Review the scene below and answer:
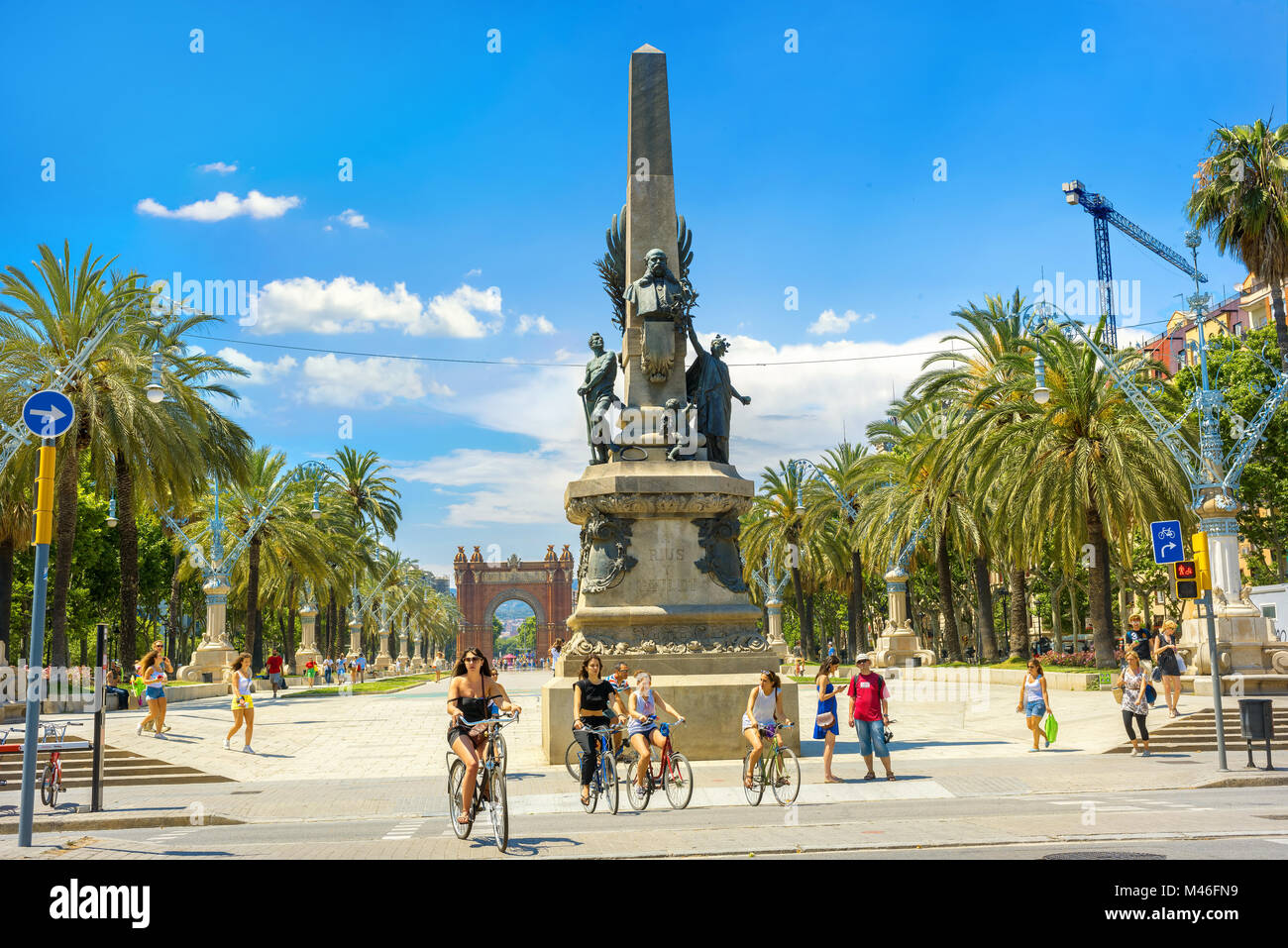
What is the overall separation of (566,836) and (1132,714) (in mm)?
10996

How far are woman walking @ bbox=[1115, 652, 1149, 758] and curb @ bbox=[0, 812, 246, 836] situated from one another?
12.9 m

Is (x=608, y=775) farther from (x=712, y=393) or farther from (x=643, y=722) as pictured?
(x=712, y=393)

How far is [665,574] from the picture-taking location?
16922mm

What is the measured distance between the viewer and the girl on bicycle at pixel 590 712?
11.8m

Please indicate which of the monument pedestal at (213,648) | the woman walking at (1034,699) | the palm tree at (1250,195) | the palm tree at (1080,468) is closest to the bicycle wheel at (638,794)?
the woman walking at (1034,699)

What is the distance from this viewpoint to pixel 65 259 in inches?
1139

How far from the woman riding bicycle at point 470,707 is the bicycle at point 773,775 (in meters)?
3.53

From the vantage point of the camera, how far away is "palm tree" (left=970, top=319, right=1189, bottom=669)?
28.9 m

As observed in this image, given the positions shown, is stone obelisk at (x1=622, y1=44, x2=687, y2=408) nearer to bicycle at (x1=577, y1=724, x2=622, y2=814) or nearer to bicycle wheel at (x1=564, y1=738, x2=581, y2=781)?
bicycle wheel at (x1=564, y1=738, x2=581, y2=781)

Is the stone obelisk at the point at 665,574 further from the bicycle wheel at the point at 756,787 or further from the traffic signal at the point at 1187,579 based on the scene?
the traffic signal at the point at 1187,579

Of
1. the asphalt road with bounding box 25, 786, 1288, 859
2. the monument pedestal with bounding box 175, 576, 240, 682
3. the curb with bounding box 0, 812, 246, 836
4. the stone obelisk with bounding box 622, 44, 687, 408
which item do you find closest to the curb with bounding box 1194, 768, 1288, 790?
the asphalt road with bounding box 25, 786, 1288, 859
